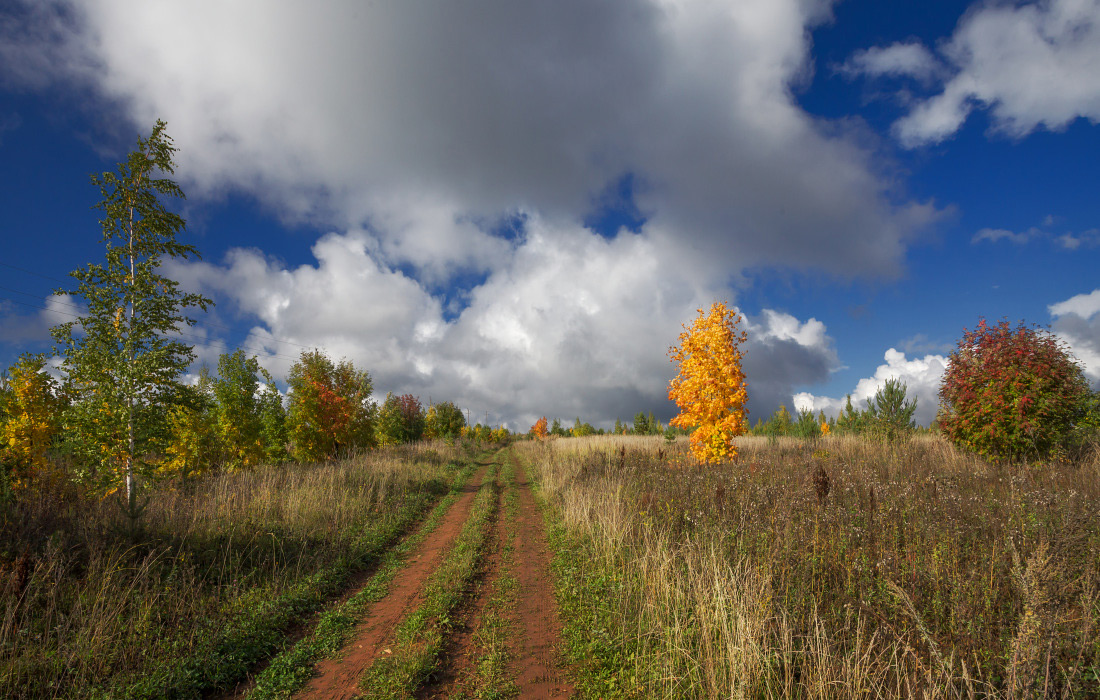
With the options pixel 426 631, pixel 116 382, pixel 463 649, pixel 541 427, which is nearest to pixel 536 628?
pixel 463 649

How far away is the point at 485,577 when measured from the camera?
7129 millimetres

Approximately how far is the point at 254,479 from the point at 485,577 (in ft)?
29.1

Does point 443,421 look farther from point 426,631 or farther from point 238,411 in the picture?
point 426,631

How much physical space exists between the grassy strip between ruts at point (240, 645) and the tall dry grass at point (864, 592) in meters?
4.33

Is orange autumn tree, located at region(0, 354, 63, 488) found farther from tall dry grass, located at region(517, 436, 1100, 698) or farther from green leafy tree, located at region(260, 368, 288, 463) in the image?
tall dry grass, located at region(517, 436, 1100, 698)

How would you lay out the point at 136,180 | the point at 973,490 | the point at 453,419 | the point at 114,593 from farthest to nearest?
the point at 453,419 < the point at 136,180 < the point at 973,490 < the point at 114,593

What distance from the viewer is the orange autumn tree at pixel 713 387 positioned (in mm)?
12523

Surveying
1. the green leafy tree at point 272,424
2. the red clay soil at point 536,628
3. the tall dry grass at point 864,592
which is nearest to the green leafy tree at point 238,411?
the green leafy tree at point 272,424

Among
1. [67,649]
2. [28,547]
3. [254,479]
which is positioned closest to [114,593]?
[67,649]

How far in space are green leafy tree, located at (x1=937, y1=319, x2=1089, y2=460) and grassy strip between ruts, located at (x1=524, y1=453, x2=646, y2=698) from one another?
10.9 metres

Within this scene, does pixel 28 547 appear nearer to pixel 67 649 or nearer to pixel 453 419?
pixel 67 649

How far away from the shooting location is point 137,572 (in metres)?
5.65

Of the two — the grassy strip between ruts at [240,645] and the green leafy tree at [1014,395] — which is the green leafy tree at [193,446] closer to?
the grassy strip between ruts at [240,645]

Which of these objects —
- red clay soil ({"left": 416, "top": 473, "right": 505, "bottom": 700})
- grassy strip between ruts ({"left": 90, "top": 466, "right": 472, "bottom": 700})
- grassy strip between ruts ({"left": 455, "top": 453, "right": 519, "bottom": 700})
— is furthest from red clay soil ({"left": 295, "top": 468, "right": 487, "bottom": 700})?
grassy strip between ruts ({"left": 455, "top": 453, "right": 519, "bottom": 700})
